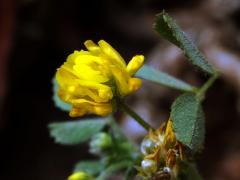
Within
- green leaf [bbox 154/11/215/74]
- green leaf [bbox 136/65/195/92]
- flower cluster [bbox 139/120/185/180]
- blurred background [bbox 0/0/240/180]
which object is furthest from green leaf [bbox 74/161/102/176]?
blurred background [bbox 0/0/240/180]

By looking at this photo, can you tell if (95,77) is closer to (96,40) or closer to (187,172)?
(187,172)

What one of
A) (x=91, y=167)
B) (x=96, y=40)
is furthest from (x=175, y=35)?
(x=96, y=40)

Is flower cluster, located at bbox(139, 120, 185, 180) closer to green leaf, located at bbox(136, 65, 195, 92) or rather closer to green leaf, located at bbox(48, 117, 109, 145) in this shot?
green leaf, located at bbox(136, 65, 195, 92)

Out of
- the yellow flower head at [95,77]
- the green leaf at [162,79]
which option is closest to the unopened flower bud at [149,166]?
the yellow flower head at [95,77]

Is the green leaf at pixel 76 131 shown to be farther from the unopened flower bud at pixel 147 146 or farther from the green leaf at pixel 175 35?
the green leaf at pixel 175 35

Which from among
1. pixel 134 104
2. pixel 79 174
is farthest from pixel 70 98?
pixel 134 104

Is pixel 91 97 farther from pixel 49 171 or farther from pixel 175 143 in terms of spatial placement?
pixel 49 171
